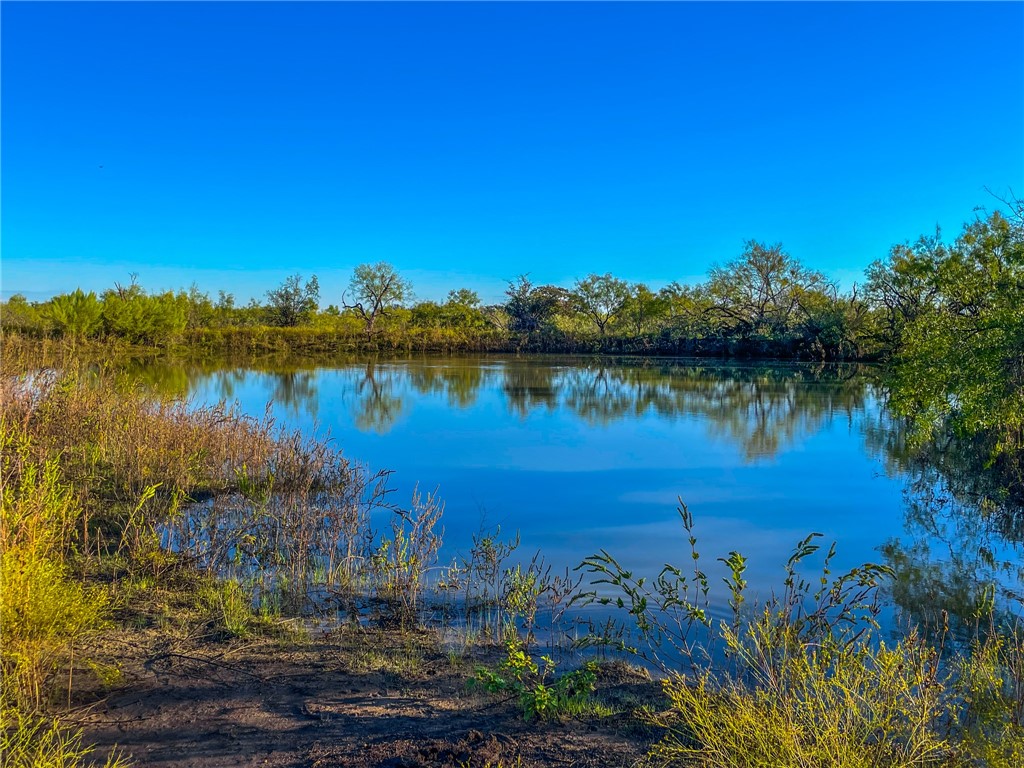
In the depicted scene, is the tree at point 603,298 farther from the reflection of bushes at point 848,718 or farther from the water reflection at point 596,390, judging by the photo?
the reflection of bushes at point 848,718

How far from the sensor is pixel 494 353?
54.3 meters

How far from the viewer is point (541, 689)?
3.48 m

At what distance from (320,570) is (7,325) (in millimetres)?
33559

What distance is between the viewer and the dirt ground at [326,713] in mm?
3098

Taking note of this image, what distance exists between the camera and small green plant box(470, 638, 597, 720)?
11.5 feet

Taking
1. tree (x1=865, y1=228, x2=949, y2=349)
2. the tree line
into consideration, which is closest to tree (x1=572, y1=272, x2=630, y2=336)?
the tree line

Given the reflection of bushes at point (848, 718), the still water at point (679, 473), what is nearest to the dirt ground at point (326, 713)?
the reflection of bushes at point (848, 718)

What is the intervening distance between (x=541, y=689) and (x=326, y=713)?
1.15 m

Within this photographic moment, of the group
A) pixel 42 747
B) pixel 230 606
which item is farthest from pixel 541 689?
pixel 230 606

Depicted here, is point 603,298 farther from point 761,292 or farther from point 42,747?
point 42,747

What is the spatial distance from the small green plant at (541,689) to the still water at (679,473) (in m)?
2.32

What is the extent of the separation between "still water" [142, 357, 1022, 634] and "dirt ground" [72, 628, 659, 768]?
8.54 feet

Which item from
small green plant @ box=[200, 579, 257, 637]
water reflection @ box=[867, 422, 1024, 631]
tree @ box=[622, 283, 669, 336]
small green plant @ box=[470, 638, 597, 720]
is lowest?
water reflection @ box=[867, 422, 1024, 631]

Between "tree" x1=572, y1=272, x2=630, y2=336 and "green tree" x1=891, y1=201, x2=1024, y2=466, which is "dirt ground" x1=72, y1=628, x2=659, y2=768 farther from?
"tree" x1=572, y1=272, x2=630, y2=336
